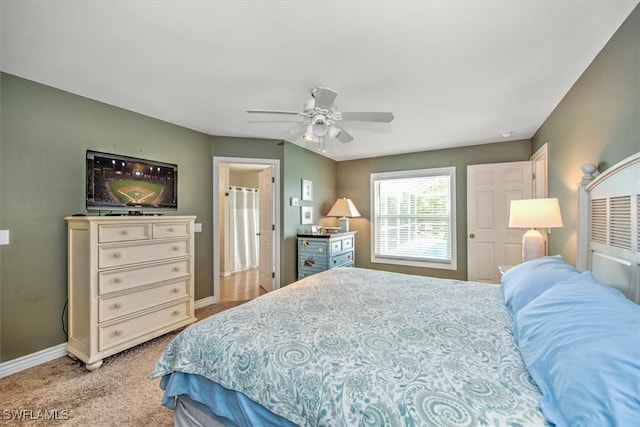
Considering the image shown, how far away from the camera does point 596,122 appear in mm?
1848

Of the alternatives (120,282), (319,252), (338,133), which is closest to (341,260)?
(319,252)

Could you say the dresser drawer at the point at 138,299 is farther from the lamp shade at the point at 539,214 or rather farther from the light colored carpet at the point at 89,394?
the lamp shade at the point at 539,214

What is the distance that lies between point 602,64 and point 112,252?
3856mm

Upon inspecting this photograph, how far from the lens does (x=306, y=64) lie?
1904mm

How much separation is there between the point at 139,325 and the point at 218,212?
1.66 m

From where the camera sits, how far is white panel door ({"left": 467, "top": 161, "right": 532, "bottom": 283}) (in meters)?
3.79

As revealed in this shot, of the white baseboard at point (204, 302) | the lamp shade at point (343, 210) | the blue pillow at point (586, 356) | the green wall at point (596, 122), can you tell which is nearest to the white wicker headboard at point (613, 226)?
the green wall at point (596, 122)

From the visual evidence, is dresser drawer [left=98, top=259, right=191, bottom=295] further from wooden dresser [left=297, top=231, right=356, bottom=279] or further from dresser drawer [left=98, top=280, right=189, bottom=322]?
wooden dresser [left=297, top=231, right=356, bottom=279]

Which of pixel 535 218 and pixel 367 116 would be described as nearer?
pixel 367 116

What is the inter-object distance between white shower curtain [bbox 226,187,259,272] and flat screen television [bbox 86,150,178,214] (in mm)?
2518

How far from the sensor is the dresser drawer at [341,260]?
3834 mm

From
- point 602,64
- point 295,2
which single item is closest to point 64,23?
point 295,2

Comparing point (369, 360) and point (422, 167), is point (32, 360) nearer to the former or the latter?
point (369, 360)

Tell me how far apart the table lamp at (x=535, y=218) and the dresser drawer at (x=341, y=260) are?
2186 mm
